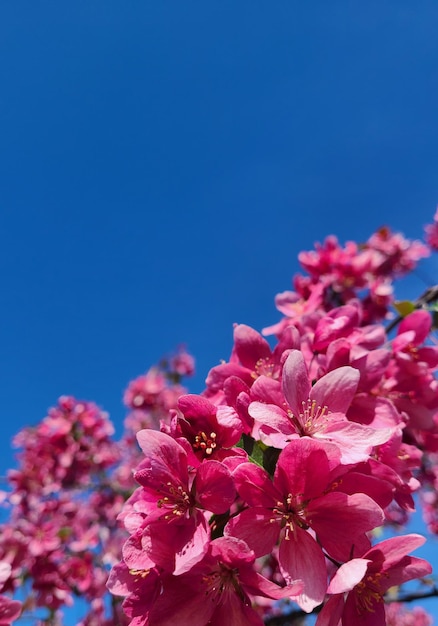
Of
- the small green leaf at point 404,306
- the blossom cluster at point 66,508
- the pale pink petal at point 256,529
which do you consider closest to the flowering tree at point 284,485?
the pale pink petal at point 256,529

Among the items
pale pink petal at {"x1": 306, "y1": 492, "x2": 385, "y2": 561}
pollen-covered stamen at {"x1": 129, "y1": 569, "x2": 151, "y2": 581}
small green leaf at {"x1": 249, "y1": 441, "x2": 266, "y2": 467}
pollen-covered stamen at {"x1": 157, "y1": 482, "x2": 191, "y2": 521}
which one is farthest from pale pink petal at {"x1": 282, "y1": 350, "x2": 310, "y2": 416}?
pollen-covered stamen at {"x1": 129, "y1": 569, "x2": 151, "y2": 581}

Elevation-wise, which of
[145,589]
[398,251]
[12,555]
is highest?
[398,251]

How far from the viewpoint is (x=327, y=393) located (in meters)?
1.15

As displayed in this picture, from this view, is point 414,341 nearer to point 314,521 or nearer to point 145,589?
point 314,521

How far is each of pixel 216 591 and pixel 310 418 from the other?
44cm

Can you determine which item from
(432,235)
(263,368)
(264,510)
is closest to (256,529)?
(264,510)

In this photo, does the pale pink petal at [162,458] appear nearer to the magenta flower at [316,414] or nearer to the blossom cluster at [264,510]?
the blossom cluster at [264,510]

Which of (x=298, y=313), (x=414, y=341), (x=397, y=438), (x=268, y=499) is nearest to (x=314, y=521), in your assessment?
(x=268, y=499)

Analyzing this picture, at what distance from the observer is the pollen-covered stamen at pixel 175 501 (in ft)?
3.30

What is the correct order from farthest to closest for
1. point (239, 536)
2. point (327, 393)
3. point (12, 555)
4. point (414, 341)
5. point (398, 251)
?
point (398, 251)
point (12, 555)
point (414, 341)
point (327, 393)
point (239, 536)

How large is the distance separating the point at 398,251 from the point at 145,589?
11.2 ft

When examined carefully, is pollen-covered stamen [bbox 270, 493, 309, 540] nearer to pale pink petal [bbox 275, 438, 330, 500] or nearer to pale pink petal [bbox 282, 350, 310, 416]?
pale pink petal [bbox 275, 438, 330, 500]

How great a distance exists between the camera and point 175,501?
1.04m

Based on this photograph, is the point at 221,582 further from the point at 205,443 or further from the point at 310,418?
the point at 310,418
